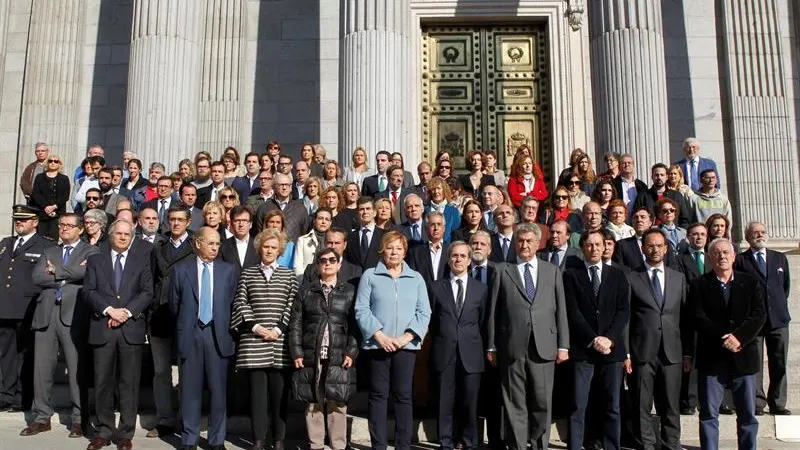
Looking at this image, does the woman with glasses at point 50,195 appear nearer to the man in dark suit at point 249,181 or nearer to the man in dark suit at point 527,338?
the man in dark suit at point 249,181

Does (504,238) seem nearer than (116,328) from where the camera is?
No

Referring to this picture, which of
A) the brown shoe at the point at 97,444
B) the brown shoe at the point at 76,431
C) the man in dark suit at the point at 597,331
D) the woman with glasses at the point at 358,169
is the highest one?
the woman with glasses at the point at 358,169

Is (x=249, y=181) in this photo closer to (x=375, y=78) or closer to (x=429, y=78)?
(x=375, y=78)

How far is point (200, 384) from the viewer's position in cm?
755

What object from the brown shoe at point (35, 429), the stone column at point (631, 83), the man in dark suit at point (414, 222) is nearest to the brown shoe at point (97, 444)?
the brown shoe at point (35, 429)

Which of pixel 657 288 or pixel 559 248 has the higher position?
pixel 559 248

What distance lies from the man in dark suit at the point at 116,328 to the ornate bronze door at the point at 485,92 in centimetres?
852

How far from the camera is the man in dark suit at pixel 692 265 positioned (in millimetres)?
8367

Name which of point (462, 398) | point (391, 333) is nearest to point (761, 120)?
point (462, 398)

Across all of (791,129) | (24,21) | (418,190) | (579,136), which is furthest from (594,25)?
(24,21)

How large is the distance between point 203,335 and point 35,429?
2.09 metres

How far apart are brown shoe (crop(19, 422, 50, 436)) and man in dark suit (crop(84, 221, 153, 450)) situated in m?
0.83

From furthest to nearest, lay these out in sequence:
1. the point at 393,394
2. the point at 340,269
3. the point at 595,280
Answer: the point at 340,269
the point at 595,280
the point at 393,394

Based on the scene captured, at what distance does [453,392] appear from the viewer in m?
7.46
